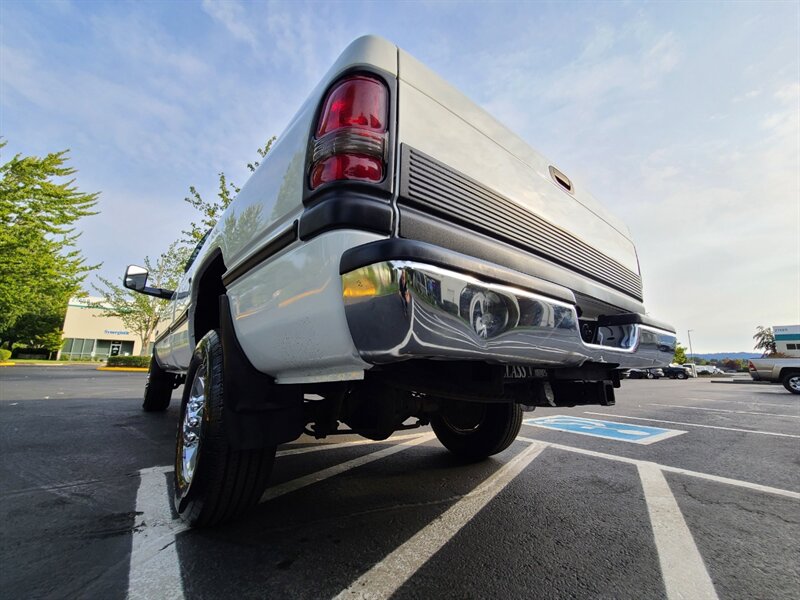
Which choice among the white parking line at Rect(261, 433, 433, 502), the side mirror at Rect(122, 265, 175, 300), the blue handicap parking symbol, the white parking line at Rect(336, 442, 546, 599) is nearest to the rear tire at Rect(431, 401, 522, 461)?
the white parking line at Rect(336, 442, 546, 599)

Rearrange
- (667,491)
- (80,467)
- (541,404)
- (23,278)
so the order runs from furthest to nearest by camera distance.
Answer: (23,278) < (80,467) < (667,491) < (541,404)

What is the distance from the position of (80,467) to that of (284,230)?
277 cm

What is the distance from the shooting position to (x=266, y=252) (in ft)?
4.95

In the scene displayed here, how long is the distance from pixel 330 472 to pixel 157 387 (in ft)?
12.9

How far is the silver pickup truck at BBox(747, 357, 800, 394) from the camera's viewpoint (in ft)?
45.1

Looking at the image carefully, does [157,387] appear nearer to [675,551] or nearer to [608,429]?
[675,551]

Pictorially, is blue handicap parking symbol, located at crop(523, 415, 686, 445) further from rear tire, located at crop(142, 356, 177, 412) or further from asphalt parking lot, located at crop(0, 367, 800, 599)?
rear tire, located at crop(142, 356, 177, 412)

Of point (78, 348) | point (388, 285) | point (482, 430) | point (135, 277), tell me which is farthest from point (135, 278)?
point (78, 348)

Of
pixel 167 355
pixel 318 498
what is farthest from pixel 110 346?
pixel 318 498

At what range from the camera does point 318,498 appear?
7.50 ft

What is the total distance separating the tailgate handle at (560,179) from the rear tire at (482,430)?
5.22 feet

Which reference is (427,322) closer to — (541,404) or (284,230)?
(284,230)

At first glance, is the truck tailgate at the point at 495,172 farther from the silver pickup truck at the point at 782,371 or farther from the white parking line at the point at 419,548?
the silver pickup truck at the point at 782,371

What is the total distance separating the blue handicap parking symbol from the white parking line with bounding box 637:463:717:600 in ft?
6.72
